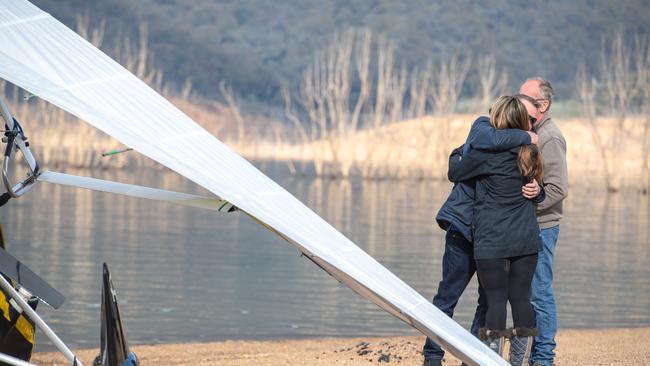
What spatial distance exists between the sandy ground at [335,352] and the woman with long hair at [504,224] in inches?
66.1

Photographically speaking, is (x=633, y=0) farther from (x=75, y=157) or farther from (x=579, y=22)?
(x=75, y=157)

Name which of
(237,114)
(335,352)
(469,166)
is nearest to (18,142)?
(469,166)

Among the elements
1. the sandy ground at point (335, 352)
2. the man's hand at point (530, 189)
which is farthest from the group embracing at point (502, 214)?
the sandy ground at point (335, 352)

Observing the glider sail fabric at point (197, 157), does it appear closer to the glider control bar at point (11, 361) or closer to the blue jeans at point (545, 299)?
the glider control bar at point (11, 361)

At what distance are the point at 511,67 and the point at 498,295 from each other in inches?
3216

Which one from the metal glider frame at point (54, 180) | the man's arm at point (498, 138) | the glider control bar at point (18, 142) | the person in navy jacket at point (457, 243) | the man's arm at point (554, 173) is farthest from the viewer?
the man's arm at point (554, 173)

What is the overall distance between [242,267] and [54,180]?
928 centimetres

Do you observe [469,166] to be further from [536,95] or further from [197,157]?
[197,157]

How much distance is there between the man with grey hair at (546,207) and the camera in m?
6.48

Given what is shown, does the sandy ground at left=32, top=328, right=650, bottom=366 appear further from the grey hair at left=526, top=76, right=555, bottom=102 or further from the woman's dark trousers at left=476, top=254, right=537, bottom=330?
the grey hair at left=526, top=76, right=555, bottom=102

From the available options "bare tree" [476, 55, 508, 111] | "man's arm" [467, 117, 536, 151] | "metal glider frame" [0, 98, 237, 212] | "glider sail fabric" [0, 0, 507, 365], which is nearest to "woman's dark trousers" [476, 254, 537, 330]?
"man's arm" [467, 117, 536, 151]

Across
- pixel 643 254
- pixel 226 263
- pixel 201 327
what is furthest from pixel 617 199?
pixel 201 327

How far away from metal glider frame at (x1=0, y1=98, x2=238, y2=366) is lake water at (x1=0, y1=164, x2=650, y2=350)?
3.54 metres

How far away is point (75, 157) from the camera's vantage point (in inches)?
1565
